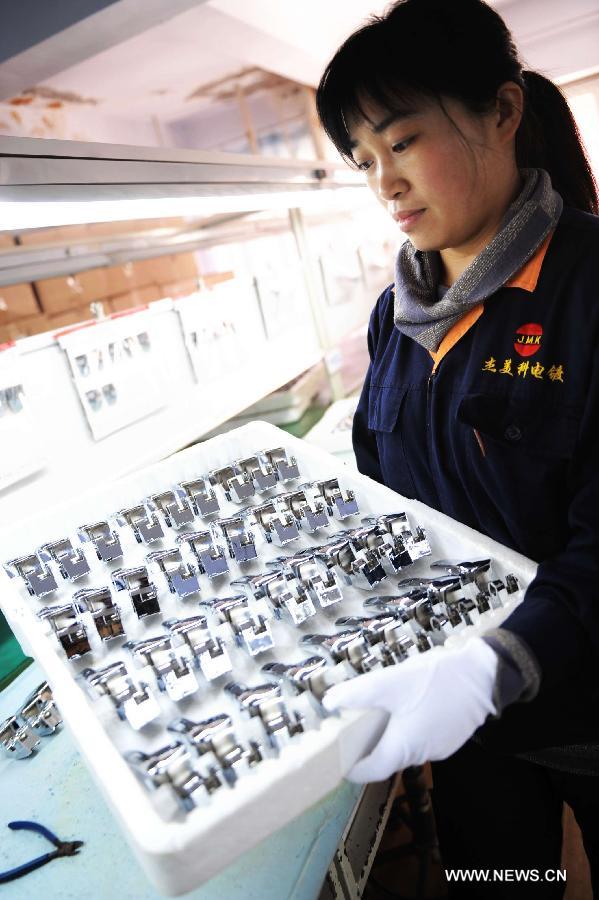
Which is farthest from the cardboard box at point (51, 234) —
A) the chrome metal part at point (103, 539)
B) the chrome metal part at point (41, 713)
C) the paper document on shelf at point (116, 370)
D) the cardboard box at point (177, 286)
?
the chrome metal part at point (41, 713)

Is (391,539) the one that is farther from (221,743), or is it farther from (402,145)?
(402,145)

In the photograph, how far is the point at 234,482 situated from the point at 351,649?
0.58 metres

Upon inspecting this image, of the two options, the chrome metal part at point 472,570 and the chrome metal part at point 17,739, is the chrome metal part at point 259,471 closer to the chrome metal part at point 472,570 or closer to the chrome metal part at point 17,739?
the chrome metal part at point 472,570

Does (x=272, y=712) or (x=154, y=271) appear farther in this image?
(x=154, y=271)

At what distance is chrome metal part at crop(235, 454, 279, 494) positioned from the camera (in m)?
1.37

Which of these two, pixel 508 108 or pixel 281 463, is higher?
pixel 508 108

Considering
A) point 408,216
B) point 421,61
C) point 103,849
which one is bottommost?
point 103,849

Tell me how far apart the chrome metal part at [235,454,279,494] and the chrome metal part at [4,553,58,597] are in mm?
441

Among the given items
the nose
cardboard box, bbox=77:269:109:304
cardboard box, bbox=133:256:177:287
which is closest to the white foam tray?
the nose

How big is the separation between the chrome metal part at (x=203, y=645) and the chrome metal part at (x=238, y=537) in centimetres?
19

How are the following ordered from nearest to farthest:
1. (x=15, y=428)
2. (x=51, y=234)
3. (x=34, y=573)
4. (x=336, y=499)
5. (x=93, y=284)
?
(x=34, y=573) < (x=336, y=499) < (x=15, y=428) < (x=93, y=284) < (x=51, y=234)

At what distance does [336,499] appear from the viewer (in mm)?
1249

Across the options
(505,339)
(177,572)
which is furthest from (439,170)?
(177,572)

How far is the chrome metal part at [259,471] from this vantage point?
1367 millimetres
